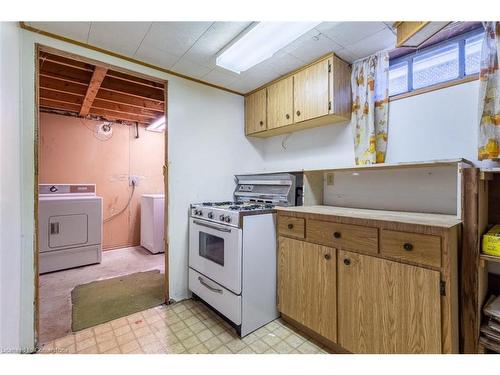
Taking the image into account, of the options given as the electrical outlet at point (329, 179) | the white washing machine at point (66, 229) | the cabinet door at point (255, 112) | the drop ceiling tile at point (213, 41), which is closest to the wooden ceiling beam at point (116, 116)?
the white washing machine at point (66, 229)

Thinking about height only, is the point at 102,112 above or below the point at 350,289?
above

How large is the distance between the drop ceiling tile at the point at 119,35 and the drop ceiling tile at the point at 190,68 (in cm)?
38

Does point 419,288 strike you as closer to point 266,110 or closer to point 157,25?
point 266,110

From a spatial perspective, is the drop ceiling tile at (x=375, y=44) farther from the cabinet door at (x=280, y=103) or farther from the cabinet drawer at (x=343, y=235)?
the cabinet drawer at (x=343, y=235)

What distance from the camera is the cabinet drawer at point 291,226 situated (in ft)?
5.88

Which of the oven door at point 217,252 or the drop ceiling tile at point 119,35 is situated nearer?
the drop ceiling tile at point 119,35

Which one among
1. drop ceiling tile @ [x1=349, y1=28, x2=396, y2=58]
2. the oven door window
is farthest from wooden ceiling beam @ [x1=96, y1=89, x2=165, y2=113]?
drop ceiling tile @ [x1=349, y1=28, x2=396, y2=58]

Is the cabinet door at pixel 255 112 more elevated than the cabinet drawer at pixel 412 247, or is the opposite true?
the cabinet door at pixel 255 112

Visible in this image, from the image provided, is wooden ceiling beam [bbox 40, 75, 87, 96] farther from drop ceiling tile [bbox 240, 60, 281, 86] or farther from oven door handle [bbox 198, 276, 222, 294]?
oven door handle [bbox 198, 276, 222, 294]

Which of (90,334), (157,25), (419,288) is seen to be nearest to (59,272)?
(90,334)

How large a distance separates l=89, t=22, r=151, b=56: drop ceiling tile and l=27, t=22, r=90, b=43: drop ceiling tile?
1.6 inches

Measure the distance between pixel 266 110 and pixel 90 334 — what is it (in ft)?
8.55

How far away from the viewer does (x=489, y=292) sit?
145 centimetres

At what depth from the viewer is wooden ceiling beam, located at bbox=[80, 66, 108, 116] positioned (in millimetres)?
2375
